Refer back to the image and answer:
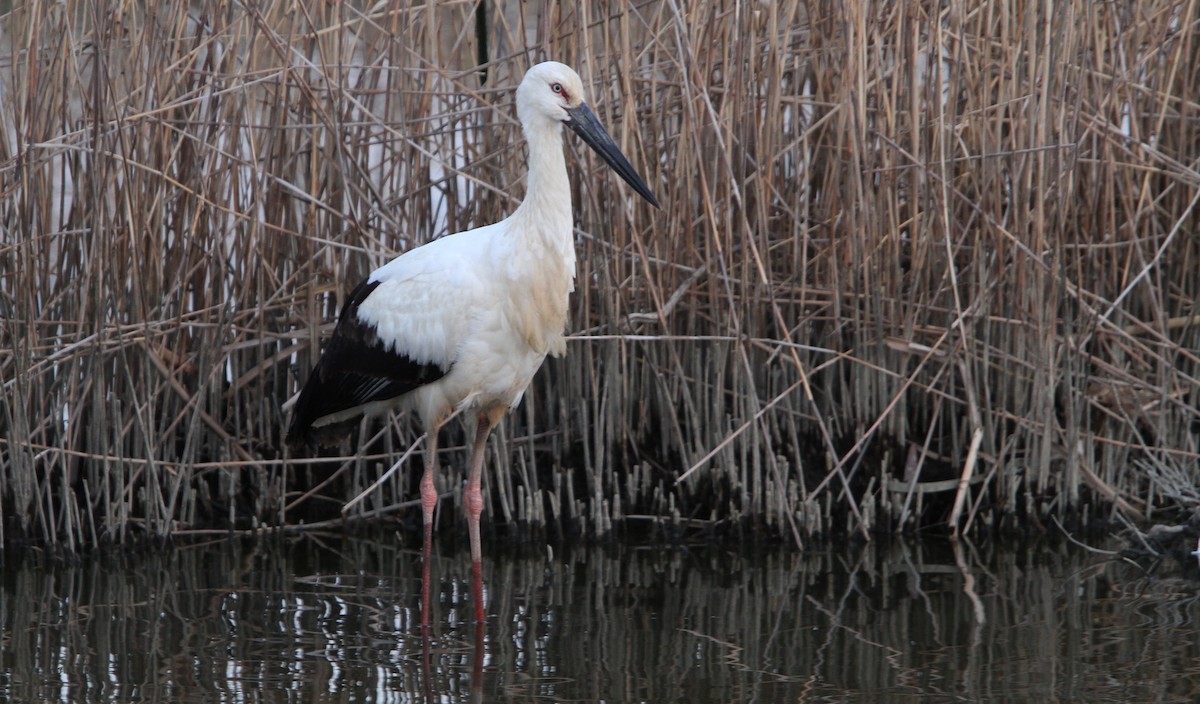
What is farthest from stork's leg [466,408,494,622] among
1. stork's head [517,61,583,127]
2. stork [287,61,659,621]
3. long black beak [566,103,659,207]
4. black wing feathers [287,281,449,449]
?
stork's head [517,61,583,127]

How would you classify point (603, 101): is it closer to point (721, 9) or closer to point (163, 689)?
point (721, 9)

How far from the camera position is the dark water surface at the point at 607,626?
412cm

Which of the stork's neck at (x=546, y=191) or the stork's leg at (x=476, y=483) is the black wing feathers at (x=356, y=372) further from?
the stork's neck at (x=546, y=191)

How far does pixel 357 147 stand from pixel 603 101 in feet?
3.30

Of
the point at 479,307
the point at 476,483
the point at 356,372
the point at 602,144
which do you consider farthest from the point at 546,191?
the point at 476,483

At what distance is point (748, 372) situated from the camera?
511 centimetres

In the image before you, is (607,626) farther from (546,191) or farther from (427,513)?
(546,191)

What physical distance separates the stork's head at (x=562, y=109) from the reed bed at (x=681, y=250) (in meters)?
0.54

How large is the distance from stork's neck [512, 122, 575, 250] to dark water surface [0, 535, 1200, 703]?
4.48 ft

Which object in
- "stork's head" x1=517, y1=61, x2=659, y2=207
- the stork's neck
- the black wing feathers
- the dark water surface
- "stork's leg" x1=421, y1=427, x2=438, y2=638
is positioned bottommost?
the dark water surface

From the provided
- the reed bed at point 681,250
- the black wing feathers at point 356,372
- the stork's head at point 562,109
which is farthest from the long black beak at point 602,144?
the black wing feathers at point 356,372

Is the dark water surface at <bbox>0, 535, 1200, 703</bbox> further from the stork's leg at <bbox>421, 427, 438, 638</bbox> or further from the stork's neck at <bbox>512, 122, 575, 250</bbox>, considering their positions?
the stork's neck at <bbox>512, 122, 575, 250</bbox>

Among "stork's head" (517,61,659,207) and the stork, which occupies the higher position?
"stork's head" (517,61,659,207)

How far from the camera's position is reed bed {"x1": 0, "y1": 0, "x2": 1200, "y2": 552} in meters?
5.12
